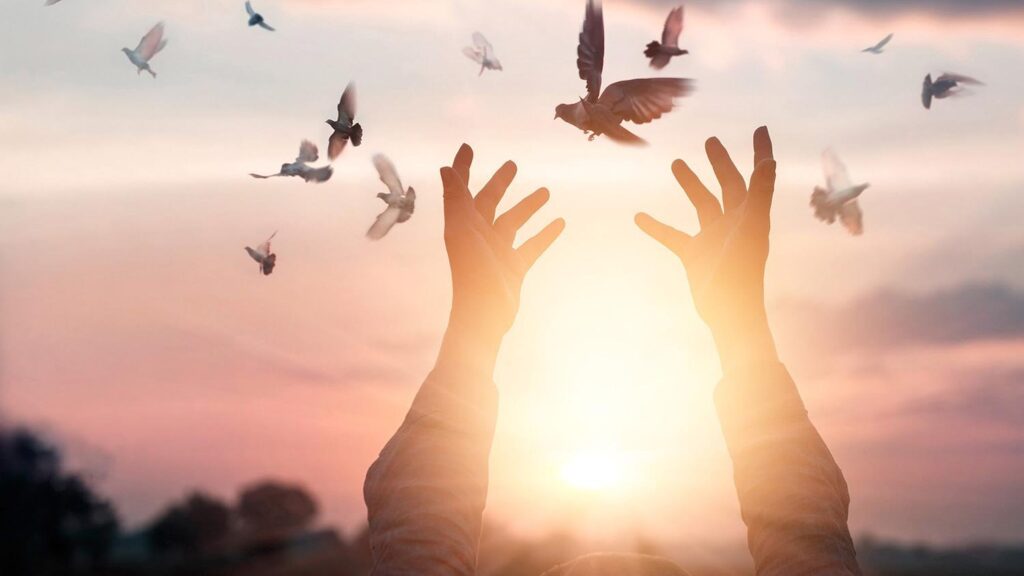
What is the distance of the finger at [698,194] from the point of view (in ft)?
23.7

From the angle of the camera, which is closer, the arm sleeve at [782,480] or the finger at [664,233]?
the arm sleeve at [782,480]

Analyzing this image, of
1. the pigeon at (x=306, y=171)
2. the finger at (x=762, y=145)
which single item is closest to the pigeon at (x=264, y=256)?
the pigeon at (x=306, y=171)

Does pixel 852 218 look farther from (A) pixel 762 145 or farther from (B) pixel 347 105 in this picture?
(B) pixel 347 105

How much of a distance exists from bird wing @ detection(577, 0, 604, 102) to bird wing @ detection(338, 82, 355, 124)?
239 centimetres

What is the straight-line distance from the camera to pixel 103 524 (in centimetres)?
3722

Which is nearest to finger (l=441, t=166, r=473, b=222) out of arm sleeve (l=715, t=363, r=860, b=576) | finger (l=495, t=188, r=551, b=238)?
finger (l=495, t=188, r=551, b=238)

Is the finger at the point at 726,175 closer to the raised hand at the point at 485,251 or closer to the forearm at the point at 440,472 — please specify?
the raised hand at the point at 485,251

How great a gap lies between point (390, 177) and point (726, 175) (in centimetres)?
302

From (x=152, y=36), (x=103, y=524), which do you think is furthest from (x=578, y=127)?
(x=103, y=524)

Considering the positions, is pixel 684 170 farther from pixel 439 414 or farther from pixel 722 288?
pixel 439 414

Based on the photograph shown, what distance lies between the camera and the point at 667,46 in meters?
8.64

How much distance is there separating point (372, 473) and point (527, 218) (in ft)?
6.85

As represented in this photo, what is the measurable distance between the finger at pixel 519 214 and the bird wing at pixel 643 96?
46.9 inches

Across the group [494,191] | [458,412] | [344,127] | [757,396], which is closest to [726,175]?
[494,191]
